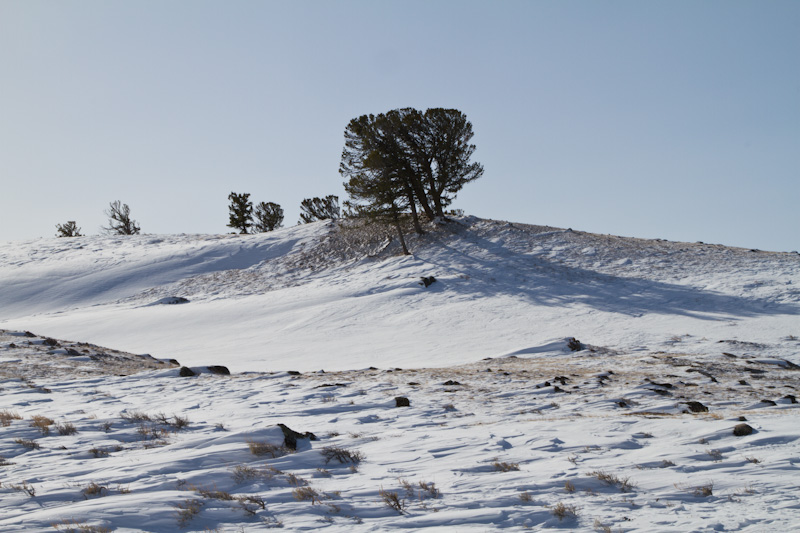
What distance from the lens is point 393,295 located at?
85.9 ft

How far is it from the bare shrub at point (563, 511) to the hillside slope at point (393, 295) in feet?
37.6

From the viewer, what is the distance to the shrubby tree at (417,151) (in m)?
35.8

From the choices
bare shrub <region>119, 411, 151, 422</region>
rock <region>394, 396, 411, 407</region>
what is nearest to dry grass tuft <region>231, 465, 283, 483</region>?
bare shrub <region>119, 411, 151, 422</region>

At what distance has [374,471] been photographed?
16.0 ft

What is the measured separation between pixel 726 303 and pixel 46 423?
23353mm

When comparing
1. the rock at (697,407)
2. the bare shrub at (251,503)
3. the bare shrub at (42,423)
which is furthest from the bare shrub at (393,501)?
the rock at (697,407)

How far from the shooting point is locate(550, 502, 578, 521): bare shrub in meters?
3.68

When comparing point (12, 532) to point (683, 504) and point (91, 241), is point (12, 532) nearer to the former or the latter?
point (683, 504)

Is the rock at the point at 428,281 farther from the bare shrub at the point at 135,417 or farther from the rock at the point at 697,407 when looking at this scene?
the bare shrub at the point at 135,417

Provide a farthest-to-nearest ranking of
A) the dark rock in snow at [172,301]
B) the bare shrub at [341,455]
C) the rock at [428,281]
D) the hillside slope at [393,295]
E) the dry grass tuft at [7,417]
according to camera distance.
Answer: the dark rock in snow at [172,301], the rock at [428,281], the hillside slope at [393,295], the dry grass tuft at [7,417], the bare shrub at [341,455]

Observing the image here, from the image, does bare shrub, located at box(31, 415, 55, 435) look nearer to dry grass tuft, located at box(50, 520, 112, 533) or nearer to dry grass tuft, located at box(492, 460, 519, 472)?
dry grass tuft, located at box(50, 520, 112, 533)

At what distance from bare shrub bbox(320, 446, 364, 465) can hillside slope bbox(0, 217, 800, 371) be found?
976cm

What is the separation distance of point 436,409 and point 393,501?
3639 millimetres

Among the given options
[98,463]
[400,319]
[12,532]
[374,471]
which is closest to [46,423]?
[98,463]
